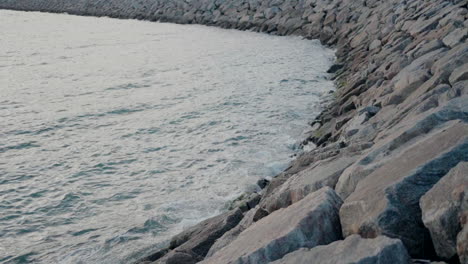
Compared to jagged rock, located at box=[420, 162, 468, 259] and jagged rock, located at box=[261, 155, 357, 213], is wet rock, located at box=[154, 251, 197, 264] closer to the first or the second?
jagged rock, located at box=[261, 155, 357, 213]

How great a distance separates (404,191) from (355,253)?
0.84 meters

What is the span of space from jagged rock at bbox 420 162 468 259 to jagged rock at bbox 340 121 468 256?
164mm

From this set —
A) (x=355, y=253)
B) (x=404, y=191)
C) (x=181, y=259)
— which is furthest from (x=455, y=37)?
(x=355, y=253)

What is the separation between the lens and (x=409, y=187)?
4.20 m

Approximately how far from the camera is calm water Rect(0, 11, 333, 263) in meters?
8.41

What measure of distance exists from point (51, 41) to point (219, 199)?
26308 millimetres

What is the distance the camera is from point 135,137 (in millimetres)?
12703

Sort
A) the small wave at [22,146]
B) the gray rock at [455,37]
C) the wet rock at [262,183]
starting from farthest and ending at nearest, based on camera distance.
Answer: the small wave at [22,146]
the gray rock at [455,37]
the wet rock at [262,183]

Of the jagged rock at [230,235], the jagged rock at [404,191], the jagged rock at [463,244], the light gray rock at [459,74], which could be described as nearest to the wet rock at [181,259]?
the jagged rock at [230,235]

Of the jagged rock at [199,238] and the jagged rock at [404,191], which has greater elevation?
the jagged rock at [404,191]

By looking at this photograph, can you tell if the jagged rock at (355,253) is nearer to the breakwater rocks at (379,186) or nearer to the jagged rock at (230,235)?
the breakwater rocks at (379,186)

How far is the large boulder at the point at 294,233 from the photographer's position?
14.0ft

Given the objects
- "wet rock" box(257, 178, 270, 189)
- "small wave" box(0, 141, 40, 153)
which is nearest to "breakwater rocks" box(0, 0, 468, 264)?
"wet rock" box(257, 178, 270, 189)

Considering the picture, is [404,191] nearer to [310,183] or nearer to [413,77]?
[310,183]
